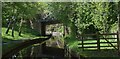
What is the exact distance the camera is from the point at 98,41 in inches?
176

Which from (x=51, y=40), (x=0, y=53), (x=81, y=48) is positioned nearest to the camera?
(x=0, y=53)

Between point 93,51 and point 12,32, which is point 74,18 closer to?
point 93,51

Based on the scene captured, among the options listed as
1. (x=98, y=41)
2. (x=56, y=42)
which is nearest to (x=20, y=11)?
(x=56, y=42)

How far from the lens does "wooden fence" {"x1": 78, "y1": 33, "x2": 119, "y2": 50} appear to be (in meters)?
4.39

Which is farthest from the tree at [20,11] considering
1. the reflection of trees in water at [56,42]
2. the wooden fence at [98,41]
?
the wooden fence at [98,41]

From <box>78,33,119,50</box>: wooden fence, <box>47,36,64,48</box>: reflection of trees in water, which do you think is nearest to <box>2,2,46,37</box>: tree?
<box>47,36,64,48</box>: reflection of trees in water

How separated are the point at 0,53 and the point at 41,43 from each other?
944mm

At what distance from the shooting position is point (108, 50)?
4.40 metres

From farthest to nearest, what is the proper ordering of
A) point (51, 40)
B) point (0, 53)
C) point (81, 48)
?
point (51, 40) → point (81, 48) → point (0, 53)

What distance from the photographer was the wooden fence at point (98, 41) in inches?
173

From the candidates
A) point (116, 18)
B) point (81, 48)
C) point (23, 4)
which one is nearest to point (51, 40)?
point (81, 48)

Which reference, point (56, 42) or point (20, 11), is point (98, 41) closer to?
point (56, 42)

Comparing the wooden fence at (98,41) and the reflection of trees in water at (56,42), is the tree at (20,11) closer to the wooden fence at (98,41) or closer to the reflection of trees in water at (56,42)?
the reflection of trees in water at (56,42)

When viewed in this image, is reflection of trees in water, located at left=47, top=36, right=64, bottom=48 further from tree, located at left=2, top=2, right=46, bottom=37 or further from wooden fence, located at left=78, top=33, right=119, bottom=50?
tree, located at left=2, top=2, right=46, bottom=37
